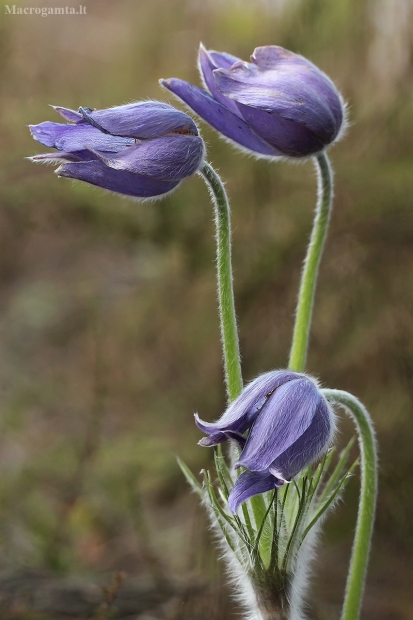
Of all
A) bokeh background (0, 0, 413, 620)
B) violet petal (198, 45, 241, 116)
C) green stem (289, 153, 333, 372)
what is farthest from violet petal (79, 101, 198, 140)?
bokeh background (0, 0, 413, 620)

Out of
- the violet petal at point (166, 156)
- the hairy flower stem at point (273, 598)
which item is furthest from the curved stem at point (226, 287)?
the hairy flower stem at point (273, 598)

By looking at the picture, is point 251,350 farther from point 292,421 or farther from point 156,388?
point 292,421

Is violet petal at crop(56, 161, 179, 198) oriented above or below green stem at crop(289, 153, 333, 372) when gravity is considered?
above

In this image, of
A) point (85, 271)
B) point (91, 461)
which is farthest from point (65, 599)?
point (85, 271)

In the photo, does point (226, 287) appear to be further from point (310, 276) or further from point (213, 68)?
point (213, 68)

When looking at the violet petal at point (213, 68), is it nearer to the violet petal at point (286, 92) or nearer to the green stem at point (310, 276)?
the violet petal at point (286, 92)

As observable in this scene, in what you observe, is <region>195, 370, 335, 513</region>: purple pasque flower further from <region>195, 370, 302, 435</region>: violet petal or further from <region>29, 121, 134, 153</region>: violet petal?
<region>29, 121, 134, 153</region>: violet petal

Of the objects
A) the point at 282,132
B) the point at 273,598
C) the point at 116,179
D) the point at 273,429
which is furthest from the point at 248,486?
the point at 282,132
